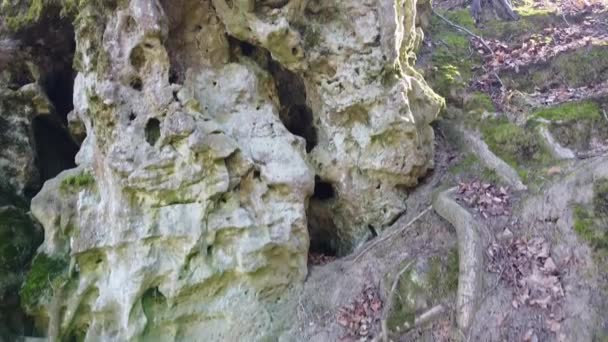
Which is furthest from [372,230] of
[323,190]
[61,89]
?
[61,89]

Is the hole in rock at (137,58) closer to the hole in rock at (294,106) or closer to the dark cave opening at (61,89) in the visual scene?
the hole in rock at (294,106)

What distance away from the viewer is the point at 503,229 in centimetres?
530

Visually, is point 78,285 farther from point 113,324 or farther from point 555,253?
point 555,253

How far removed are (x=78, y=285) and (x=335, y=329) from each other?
10.1 ft

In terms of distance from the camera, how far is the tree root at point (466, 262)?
4.71m

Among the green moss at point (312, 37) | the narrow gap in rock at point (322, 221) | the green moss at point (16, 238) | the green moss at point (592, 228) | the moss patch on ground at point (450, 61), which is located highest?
the green moss at point (312, 37)

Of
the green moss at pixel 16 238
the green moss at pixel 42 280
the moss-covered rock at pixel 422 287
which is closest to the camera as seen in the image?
the moss-covered rock at pixel 422 287

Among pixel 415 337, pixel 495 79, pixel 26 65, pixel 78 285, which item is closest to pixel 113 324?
pixel 78 285

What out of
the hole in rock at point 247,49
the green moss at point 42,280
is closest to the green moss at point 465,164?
the hole in rock at point 247,49

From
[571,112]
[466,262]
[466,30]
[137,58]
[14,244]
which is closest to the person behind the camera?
[466,262]

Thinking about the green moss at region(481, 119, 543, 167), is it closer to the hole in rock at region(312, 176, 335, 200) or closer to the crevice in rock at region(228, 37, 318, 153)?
the hole in rock at region(312, 176, 335, 200)

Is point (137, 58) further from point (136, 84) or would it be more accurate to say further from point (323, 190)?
point (323, 190)

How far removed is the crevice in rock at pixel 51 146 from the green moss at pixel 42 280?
6.58ft

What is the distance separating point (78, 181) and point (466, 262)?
4641 millimetres
